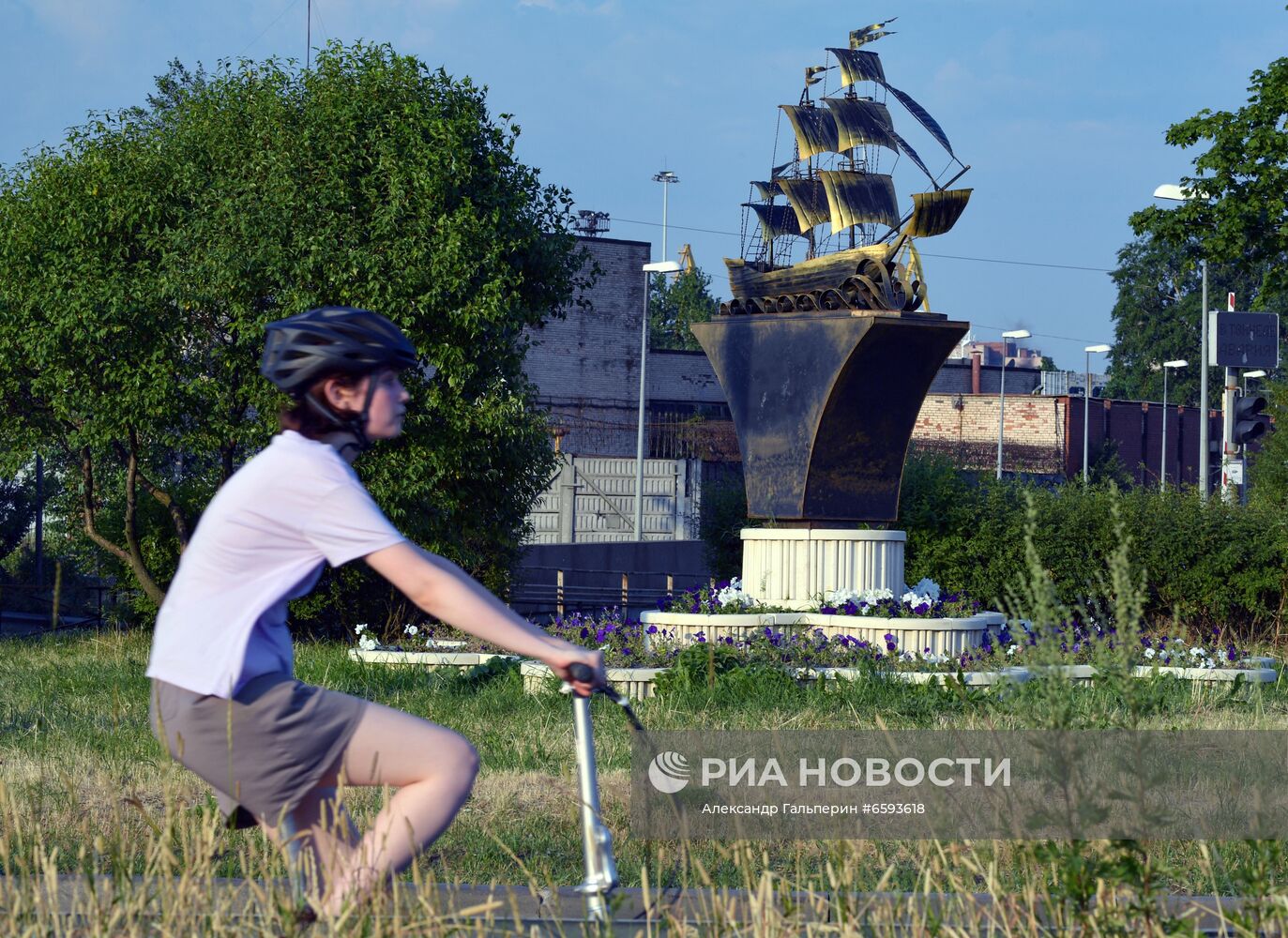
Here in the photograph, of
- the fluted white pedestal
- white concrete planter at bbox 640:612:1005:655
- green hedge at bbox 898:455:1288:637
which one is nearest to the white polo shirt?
white concrete planter at bbox 640:612:1005:655

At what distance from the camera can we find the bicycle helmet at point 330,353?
341 cm

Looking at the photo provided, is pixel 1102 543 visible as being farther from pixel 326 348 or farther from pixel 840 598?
pixel 326 348

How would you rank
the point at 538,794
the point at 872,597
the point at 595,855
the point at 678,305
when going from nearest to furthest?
the point at 595,855 → the point at 538,794 → the point at 872,597 → the point at 678,305

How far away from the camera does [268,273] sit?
15.4 m

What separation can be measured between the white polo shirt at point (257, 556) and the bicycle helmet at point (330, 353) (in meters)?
0.18

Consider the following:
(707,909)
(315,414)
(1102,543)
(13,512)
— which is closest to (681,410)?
(13,512)

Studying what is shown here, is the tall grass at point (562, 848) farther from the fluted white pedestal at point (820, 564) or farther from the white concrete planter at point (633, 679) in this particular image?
A: the fluted white pedestal at point (820, 564)

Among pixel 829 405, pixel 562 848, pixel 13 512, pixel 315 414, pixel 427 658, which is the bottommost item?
pixel 562 848

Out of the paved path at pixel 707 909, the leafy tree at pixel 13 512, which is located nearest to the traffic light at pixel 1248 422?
the paved path at pixel 707 909

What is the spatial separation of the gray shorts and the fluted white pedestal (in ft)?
29.9

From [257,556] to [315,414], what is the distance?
368mm

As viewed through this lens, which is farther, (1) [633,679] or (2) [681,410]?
(2) [681,410]

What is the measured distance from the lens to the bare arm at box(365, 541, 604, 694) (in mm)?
3184

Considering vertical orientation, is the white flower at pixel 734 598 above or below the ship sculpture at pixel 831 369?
below
